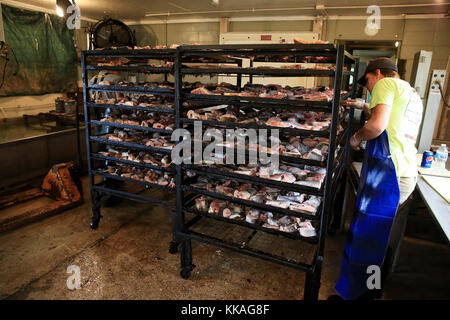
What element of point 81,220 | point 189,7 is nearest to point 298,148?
point 81,220

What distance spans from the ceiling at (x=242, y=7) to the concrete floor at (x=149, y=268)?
4.23m

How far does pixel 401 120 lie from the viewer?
1988 millimetres

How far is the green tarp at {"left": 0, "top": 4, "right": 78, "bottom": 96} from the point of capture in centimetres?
566

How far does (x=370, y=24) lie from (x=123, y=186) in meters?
5.60

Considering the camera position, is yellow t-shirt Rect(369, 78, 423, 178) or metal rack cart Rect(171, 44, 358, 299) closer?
metal rack cart Rect(171, 44, 358, 299)

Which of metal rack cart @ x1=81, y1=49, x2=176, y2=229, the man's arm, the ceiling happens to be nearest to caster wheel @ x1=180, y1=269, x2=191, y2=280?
metal rack cart @ x1=81, y1=49, x2=176, y2=229

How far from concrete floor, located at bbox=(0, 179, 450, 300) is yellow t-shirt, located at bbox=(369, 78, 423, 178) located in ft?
3.44

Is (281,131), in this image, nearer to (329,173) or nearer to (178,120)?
(329,173)

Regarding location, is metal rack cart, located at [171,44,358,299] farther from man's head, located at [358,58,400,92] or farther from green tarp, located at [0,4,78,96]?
green tarp, located at [0,4,78,96]

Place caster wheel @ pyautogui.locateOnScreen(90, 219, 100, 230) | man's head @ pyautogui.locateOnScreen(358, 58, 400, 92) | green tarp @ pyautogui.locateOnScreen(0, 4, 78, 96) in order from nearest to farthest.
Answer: man's head @ pyautogui.locateOnScreen(358, 58, 400, 92) → caster wheel @ pyautogui.locateOnScreen(90, 219, 100, 230) → green tarp @ pyautogui.locateOnScreen(0, 4, 78, 96)

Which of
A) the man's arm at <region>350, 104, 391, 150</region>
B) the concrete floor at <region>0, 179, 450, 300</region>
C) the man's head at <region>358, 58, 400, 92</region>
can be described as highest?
the man's head at <region>358, 58, 400, 92</region>

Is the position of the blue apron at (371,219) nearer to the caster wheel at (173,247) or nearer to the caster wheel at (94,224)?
the caster wheel at (173,247)
